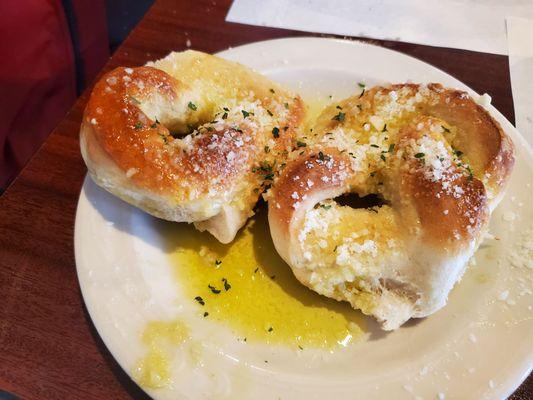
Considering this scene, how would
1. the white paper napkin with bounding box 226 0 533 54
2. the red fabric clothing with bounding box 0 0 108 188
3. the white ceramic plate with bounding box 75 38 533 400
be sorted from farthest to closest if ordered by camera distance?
the white paper napkin with bounding box 226 0 533 54 → the red fabric clothing with bounding box 0 0 108 188 → the white ceramic plate with bounding box 75 38 533 400

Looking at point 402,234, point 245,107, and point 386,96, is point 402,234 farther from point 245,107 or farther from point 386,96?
point 245,107

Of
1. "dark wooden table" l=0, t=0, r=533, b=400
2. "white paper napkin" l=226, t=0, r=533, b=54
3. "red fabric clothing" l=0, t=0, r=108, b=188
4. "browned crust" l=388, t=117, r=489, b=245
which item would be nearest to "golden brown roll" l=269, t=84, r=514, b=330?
"browned crust" l=388, t=117, r=489, b=245

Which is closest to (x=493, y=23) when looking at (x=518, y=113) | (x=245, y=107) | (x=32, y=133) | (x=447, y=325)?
(x=518, y=113)

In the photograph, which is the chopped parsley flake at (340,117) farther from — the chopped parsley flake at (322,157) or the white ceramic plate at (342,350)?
the white ceramic plate at (342,350)

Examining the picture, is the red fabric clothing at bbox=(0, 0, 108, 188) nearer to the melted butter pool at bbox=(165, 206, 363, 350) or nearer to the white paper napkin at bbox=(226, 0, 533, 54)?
the white paper napkin at bbox=(226, 0, 533, 54)

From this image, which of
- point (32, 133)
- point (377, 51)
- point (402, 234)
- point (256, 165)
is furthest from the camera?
point (32, 133)

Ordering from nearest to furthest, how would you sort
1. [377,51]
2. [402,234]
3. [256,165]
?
[402,234], [256,165], [377,51]
